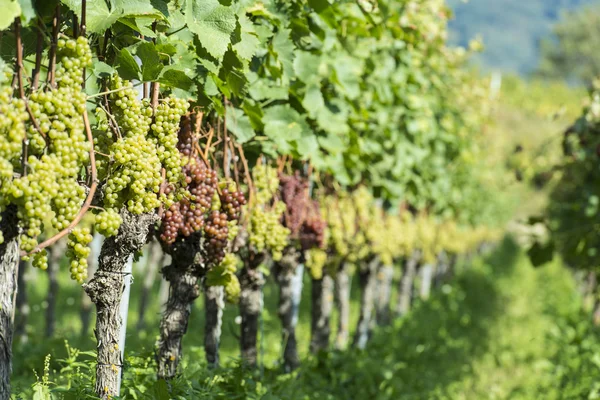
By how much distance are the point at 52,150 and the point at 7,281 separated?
0.52 meters

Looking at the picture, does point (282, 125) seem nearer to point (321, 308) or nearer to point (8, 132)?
point (8, 132)

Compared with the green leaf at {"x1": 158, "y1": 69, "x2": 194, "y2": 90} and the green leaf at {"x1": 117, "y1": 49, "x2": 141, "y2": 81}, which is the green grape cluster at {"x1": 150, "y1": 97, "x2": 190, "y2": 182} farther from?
the green leaf at {"x1": 117, "y1": 49, "x2": 141, "y2": 81}

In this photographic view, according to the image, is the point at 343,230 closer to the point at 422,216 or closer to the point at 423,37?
the point at 423,37

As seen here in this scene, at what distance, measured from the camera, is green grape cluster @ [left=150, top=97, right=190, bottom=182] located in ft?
10.2

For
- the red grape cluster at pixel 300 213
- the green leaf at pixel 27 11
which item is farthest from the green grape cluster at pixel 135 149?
the red grape cluster at pixel 300 213

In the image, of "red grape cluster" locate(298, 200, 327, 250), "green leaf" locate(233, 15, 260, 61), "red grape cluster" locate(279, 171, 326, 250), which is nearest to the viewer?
"green leaf" locate(233, 15, 260, 61)

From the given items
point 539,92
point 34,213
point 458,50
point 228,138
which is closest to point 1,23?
point 34,213

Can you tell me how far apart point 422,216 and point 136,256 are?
8.47m

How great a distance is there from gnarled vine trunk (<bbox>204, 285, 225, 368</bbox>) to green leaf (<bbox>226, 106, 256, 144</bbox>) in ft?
3.71

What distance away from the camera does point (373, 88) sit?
693 centimetres

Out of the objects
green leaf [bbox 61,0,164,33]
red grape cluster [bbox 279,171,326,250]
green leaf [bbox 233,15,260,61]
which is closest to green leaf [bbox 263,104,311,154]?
red grape cluster [bbox 279,171,326,250]

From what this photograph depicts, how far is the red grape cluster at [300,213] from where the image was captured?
5.20 m

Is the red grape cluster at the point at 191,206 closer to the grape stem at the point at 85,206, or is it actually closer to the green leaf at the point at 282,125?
the grape stem at the point at 85,206

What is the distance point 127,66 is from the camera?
10.0ft
